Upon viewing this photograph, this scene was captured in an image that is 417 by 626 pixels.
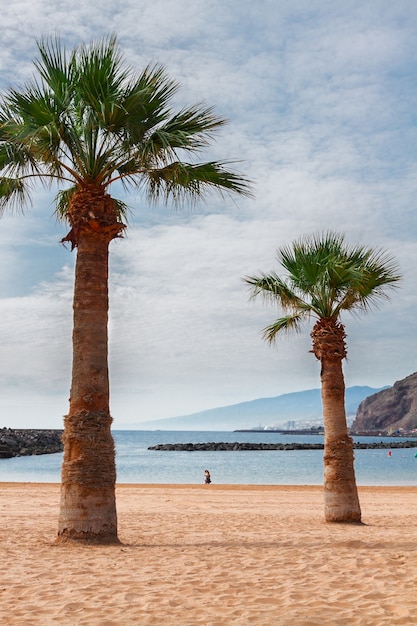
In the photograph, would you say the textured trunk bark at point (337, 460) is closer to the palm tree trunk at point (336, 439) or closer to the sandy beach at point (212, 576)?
the palm tree trunk at point (336, 439)

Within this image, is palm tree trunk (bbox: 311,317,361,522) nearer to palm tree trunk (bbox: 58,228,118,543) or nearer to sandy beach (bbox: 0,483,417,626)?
sandy beach (bbox: 0,483,417,626)

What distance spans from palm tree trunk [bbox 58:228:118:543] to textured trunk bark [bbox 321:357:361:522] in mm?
5586

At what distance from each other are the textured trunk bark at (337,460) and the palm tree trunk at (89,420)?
5.59m

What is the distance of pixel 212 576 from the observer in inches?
303

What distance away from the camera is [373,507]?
67.3ft

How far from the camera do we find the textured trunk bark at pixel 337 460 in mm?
14203

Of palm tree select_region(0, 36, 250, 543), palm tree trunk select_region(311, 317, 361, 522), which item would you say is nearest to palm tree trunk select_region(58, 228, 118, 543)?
palm tree select_region(0, 36, 250, 543)

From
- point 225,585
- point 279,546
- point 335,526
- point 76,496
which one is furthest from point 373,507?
point 225,585

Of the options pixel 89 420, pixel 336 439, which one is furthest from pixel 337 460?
pixel 89 420

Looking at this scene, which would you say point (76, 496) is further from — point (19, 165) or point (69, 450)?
point (19, 165)

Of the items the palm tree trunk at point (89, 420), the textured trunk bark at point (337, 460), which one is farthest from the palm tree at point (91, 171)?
the textured trunk bark at point (337, 460)

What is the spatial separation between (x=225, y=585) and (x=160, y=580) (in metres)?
0.77

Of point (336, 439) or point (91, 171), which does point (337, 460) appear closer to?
point (336, 439)

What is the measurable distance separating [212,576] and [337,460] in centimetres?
707
